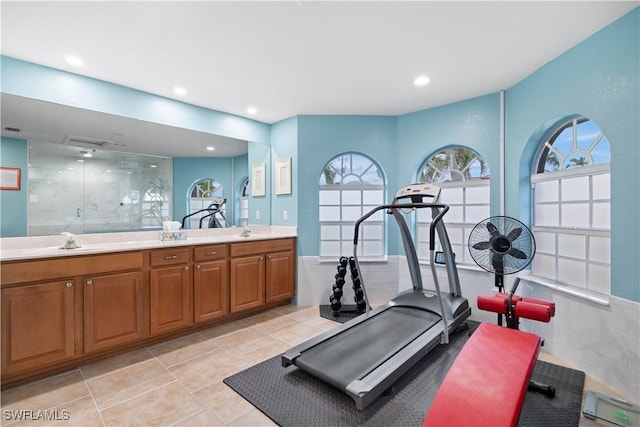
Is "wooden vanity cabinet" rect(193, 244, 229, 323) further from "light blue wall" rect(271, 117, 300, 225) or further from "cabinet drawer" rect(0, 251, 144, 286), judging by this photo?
"light blue wall" rect(271, 117, 300, 225)

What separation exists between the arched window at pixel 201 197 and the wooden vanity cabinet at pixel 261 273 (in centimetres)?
70

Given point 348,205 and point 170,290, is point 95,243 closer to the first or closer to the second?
point 170,290

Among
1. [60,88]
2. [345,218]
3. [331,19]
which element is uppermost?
[331,19]

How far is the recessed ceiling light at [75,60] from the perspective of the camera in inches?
101

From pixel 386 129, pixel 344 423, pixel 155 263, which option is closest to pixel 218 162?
pixel 155 263

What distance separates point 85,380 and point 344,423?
2.05 meters

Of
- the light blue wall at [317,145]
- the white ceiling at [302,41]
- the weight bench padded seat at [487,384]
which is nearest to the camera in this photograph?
the weight bench padded seat at [487,384]

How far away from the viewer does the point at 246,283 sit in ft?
12.0

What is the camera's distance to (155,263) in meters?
2.90

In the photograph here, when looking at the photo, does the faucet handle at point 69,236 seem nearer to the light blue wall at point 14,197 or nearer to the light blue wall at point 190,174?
the light blue wall at point 14,197

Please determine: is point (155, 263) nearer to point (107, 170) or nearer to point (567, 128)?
point (107, 170)

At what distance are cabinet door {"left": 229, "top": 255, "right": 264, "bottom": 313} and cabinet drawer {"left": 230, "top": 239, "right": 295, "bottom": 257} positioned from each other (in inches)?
2.8

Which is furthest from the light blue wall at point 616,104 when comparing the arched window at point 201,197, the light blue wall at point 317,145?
the arched window at point 201,197

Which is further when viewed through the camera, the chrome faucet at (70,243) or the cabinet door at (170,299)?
the cabinet door at (170,299)
